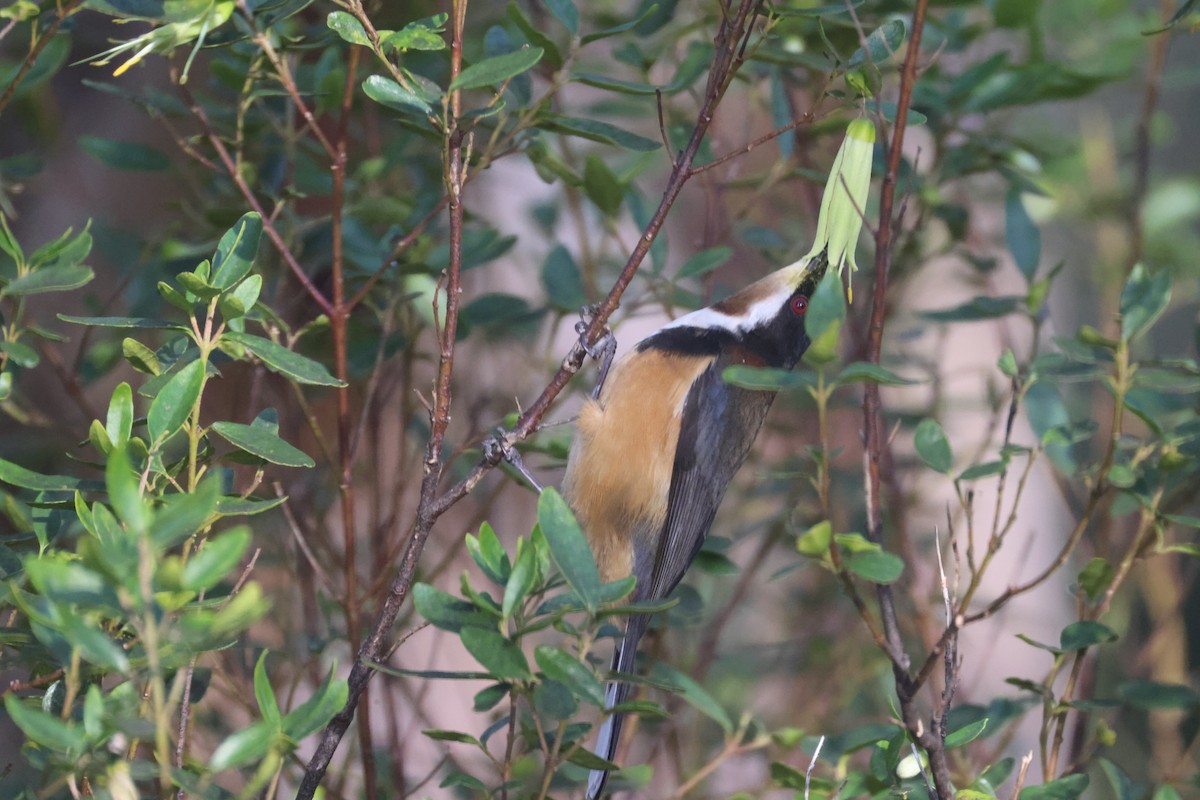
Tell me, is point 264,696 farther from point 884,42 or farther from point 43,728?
point 884,42

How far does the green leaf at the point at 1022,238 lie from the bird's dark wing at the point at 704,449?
28.7 inches

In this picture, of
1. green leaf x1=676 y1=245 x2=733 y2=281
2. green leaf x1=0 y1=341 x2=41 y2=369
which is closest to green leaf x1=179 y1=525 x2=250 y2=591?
green leaf x1=0 y1=341 x2=41 y2=369

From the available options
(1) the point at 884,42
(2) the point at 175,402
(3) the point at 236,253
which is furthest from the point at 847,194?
(2) the point at 175,402

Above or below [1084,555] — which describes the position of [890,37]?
above

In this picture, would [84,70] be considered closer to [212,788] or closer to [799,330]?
[799,330]

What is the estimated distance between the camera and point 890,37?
5.59 ft

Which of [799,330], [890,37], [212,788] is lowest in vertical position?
[212,788]

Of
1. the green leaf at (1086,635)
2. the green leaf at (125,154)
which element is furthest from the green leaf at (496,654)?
the green leaf at (125,154)

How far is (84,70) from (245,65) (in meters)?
1.98

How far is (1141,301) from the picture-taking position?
1.92 metres

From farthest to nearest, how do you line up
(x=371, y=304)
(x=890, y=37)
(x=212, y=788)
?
1. (x=371, y=304)
2. (x=890, y=37)
3. (x=212, y=788)

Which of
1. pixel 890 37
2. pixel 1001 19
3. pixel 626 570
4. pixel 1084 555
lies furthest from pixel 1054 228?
pixel 890 37

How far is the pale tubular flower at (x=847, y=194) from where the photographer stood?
1.72 meters

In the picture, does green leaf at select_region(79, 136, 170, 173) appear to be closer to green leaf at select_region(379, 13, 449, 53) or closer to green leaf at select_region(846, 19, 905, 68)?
green leaf at select_region(379, 13, 449, 53)
